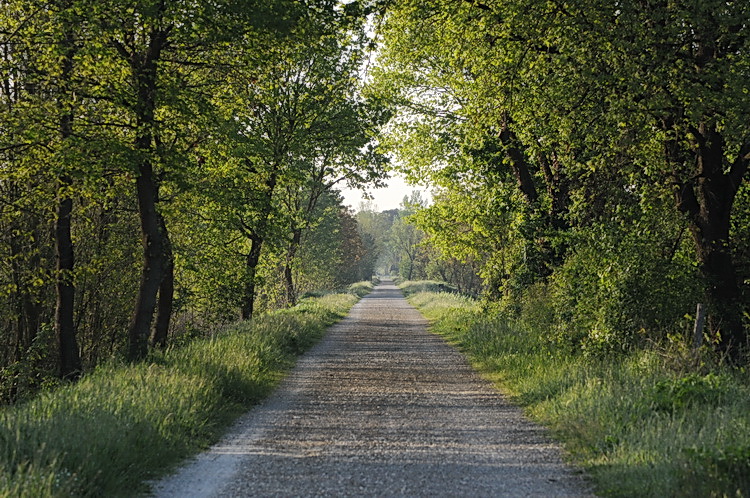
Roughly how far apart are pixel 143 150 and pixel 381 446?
6.80 m

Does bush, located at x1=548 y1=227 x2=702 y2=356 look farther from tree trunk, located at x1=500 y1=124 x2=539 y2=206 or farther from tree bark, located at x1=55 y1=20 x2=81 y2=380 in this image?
tree bark, located at x1=55 y1=20 x2=81 y2=380

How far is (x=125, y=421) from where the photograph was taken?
22.0 feet

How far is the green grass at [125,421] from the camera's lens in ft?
17.2

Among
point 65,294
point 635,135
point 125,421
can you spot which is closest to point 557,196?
point 635,135

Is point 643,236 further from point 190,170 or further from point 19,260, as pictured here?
point 19,260

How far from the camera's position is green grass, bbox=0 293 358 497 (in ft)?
17.2

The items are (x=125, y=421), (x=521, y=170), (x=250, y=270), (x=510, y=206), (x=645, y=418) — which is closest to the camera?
(x=125, y=421)

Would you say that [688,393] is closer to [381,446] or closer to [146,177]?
[381,446]

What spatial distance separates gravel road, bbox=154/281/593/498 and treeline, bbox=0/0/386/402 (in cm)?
447

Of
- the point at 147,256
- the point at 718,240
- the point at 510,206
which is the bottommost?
the point at 718,240

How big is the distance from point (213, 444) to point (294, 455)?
3.83 feet

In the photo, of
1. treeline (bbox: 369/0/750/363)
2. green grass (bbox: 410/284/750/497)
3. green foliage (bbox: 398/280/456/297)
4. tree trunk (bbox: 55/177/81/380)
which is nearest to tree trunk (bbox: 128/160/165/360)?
tree trunk (bbox: 55/177/81/380)

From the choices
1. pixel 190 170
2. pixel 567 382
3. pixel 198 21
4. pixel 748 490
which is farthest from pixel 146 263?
pixel 748 490

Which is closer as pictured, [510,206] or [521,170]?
[521,170]
